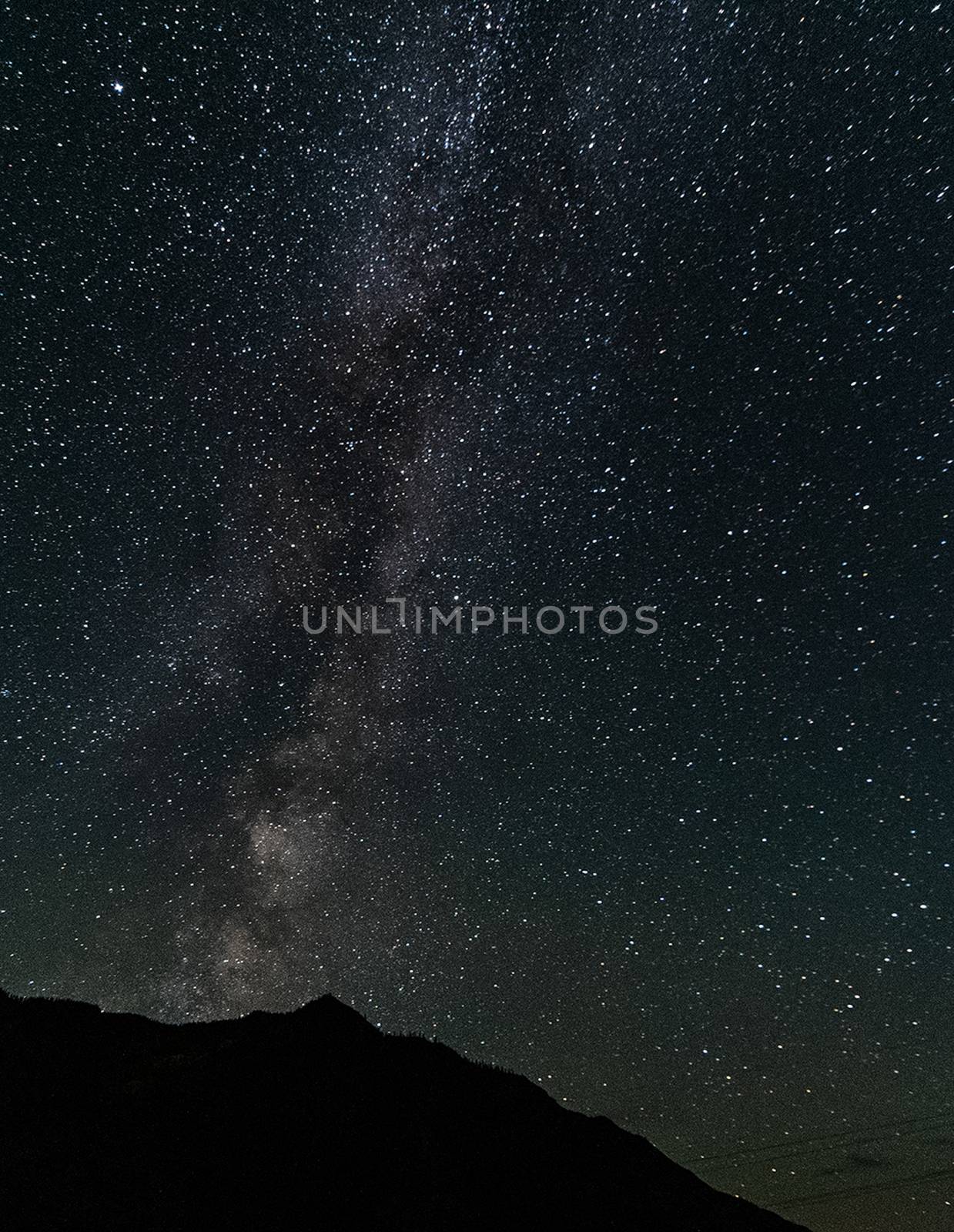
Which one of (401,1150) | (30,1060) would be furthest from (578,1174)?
(30,1060)

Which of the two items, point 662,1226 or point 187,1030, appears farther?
point 187,1030

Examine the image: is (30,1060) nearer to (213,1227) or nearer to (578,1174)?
(213,1227)

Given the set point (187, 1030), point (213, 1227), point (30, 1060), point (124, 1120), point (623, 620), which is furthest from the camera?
point (623, 620)

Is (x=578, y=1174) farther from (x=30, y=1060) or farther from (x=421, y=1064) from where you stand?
(x=30, y=1060)

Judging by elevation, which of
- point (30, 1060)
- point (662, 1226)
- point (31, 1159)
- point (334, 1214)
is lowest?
point (662, 1226)

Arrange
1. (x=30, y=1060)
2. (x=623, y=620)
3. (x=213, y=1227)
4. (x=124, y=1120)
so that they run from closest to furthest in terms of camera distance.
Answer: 1. (x=213, y=1227)
2. (x=124, y=1120)
3. (x=30, y=1060)
4. (x=623, y=620)

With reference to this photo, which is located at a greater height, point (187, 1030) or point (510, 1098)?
point (187, 1030)
